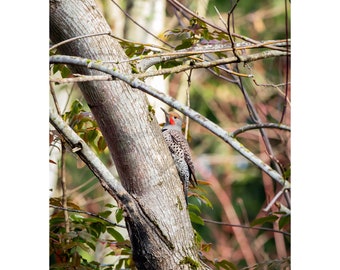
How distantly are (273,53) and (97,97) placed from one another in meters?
0.66

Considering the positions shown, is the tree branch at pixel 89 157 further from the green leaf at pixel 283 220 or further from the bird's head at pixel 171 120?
the bird's head at pixel 171 120

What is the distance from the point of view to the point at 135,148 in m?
2.47

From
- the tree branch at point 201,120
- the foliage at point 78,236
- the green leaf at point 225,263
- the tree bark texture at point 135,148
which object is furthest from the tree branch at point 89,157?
the green leaf at point 225,263

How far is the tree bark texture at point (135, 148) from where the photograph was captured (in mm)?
2457

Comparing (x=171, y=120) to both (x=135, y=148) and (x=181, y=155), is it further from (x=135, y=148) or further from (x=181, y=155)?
(x=135, y=148)

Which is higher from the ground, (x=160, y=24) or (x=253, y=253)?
(x=160, y=24)

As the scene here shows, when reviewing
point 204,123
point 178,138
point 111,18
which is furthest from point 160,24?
point 204,123

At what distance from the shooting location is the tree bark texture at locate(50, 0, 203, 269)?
2457 mm

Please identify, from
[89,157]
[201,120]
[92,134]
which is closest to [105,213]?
[92,134]

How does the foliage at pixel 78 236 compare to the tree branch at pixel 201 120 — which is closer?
the tree branch at pixel 201 120

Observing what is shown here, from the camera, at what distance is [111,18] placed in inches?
252

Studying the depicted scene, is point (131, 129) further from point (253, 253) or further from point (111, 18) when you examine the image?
point (253, 253)

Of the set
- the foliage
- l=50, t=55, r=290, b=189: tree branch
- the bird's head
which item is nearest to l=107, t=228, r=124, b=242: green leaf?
the foliage

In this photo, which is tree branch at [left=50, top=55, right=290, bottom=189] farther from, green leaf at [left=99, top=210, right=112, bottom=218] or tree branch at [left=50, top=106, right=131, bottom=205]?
green leaf at [left=99, top=210, right=112, bottom=218]
